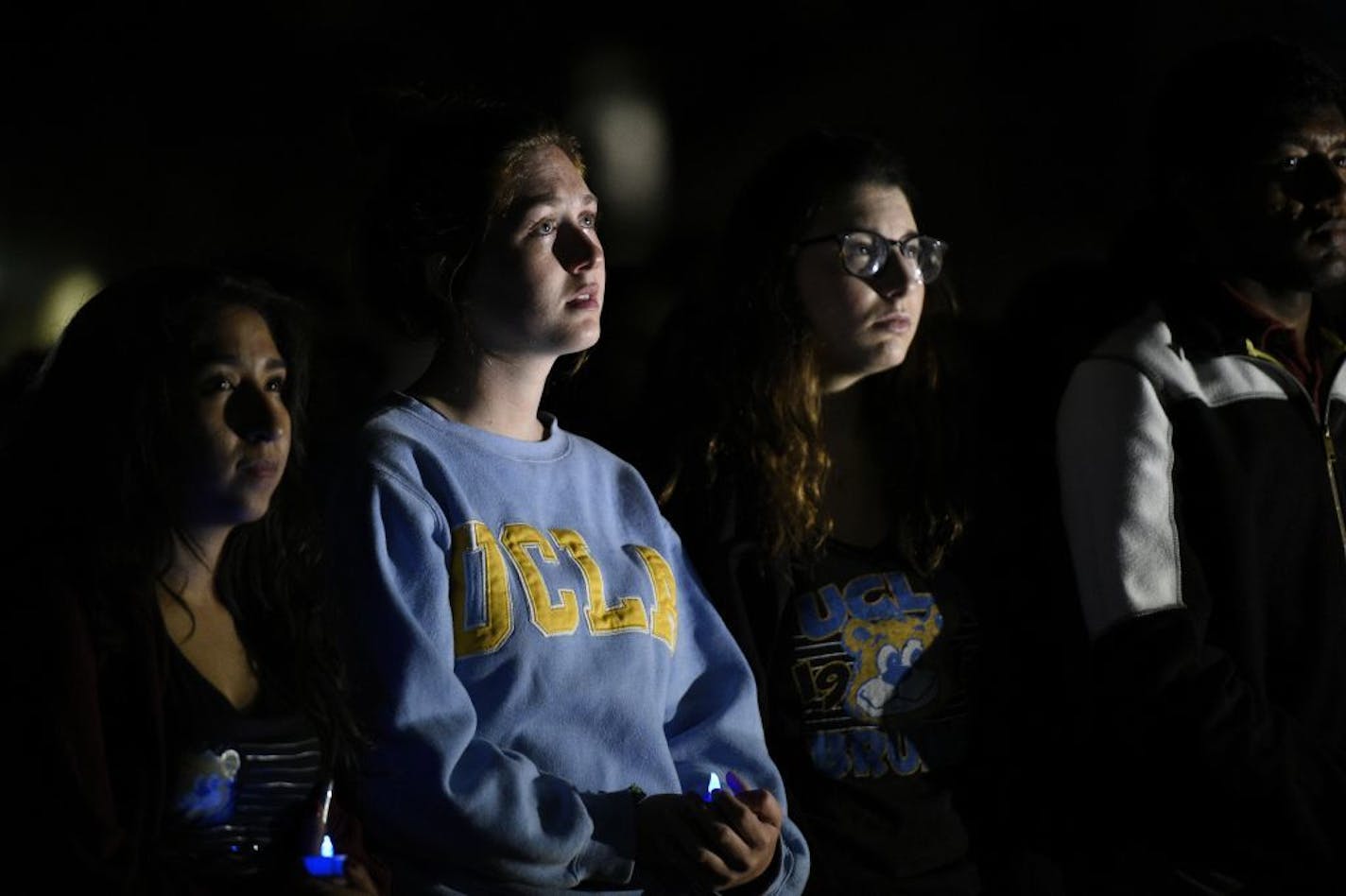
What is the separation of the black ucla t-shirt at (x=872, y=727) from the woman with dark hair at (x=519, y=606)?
0.18 metres

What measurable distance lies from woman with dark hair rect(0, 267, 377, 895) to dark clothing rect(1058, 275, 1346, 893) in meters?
1.23

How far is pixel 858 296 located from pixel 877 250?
0.29 ft

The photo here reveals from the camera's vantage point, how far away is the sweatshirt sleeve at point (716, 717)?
80.7 inches

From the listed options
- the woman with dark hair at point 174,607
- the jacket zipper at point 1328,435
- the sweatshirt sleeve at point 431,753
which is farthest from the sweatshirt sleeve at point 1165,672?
the woman with dark hair at point 174,607

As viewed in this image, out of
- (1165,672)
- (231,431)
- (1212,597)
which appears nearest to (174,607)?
(231,431)

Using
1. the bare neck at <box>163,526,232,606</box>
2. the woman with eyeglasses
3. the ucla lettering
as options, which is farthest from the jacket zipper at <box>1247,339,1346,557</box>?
the bare neck at <box>163,526,232,606</box>

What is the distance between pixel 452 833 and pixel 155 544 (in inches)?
19.7

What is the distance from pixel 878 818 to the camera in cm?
221

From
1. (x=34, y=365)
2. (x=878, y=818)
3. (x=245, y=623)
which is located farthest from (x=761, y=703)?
(x=34, y=365)

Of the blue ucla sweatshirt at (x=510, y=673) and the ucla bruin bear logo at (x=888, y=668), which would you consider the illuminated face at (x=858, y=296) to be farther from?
the blue ucla sweatshirt at (x=510, y=673)

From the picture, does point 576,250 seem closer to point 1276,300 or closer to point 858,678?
point 858,678

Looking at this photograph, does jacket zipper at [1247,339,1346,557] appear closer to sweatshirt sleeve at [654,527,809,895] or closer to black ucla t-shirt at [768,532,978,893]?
black ucla t-shirt at [768,532,978,893]

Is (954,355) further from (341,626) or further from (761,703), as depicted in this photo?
(341,626)

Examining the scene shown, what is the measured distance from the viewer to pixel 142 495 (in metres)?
1.72
